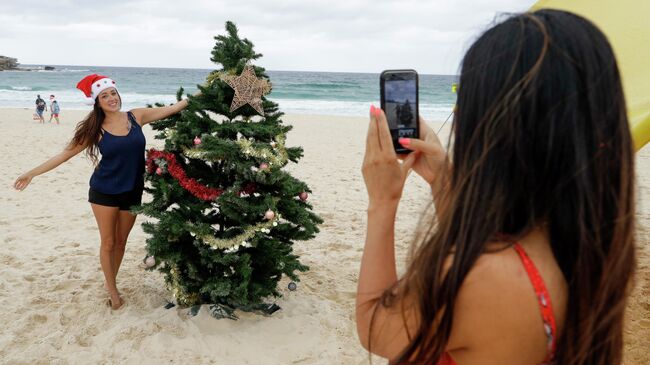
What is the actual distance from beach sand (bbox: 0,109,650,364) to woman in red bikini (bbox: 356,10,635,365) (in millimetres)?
977

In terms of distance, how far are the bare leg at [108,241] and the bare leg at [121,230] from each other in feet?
0.13

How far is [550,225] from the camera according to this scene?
3.27 feet

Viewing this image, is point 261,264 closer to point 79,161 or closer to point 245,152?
point 245,152

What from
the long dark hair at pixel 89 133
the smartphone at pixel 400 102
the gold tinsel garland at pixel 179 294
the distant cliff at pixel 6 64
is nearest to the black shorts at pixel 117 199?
the long dark hair at pixel 89 133

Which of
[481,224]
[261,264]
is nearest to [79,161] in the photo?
[261,264]

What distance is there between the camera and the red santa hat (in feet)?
13.8

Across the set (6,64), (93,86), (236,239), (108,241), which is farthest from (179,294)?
(6,64)

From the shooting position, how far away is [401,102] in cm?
157

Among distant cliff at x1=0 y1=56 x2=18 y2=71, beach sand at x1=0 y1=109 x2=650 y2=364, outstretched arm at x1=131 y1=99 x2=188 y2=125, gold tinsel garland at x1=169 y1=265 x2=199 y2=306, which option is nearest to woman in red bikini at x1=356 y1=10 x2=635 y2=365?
beach sand at x1=0 y1=109 x2=650 y2=364

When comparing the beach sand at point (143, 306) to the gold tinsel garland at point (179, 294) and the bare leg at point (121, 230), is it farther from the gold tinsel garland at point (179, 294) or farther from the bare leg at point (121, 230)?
the bare leg at point (121, 230)

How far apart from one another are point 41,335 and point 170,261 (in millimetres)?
1161

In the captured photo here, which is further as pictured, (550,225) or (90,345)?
(90,345)

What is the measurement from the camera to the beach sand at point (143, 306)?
3.62m

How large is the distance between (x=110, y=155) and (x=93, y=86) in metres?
0.61
